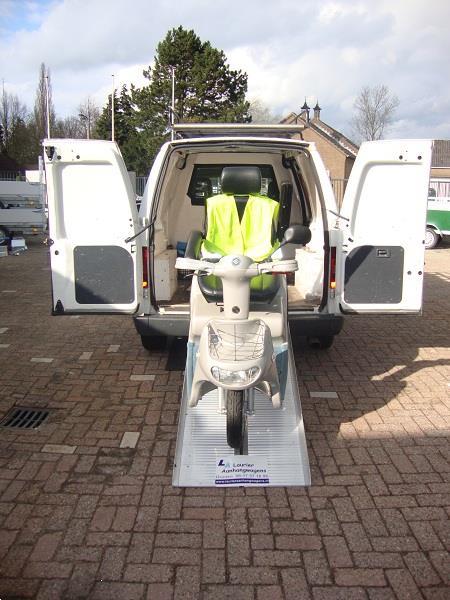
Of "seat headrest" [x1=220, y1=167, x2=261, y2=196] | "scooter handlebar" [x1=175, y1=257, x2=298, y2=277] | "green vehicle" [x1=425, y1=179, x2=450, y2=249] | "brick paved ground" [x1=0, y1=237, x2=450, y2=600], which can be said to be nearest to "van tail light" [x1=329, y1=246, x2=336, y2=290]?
"seat headrest" [x1=220, y1=167, x2=261, y2=196]

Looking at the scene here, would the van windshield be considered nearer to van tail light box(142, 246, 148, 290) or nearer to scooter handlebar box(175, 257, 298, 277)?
van tail light box(142, 246, 148, 290)

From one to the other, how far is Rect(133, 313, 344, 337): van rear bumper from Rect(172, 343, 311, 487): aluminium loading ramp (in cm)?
62

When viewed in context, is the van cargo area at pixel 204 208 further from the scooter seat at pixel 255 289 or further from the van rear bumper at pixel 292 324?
the scooter seat at pixel 255 289

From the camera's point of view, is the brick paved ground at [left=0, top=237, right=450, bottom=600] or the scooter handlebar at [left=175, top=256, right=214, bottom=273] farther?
the scooter handlebar at [left=175, top=256, right=214, bottom=273]

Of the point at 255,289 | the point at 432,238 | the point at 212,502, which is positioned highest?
the point at 255,289

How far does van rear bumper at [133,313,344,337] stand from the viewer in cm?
463

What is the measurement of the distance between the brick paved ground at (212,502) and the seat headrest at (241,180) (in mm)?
1785

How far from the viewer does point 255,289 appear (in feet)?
12.9

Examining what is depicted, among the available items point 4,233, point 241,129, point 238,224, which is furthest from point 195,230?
point 4,233

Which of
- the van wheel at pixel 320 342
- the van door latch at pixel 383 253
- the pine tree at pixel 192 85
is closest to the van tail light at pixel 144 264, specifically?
Result: the van door latch at pixel 383 253

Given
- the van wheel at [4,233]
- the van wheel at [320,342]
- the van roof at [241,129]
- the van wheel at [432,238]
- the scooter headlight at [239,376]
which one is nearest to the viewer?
the scooter headlight at [239,376]

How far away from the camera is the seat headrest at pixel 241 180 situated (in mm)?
4418

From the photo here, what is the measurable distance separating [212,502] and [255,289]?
4.89ft

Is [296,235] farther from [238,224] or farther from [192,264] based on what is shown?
[238,224]
